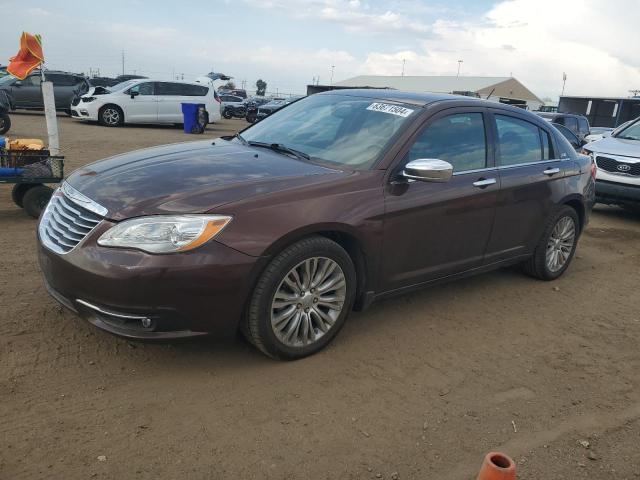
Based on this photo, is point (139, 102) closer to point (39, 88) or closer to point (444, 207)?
point (39, 88)

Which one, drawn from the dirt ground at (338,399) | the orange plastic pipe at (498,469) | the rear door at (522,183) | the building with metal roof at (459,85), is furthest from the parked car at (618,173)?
the building with metal roof at (459,85)

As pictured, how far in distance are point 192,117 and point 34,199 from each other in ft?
45.4

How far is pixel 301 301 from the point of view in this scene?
3.35 metres

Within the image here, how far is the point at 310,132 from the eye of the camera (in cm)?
425

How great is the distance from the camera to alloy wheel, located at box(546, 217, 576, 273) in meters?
5.30

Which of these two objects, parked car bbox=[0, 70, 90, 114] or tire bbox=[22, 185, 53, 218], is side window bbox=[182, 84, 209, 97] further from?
tire bbox=[22, 185, 53, 218]

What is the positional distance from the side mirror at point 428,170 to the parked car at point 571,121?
13208 mm

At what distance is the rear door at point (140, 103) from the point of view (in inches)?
771

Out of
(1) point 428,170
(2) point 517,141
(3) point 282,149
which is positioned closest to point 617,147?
(2) point 517,141

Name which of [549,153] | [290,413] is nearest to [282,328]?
[290,413]

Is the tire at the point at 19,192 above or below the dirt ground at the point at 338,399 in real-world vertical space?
above

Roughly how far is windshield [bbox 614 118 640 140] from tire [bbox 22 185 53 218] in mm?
8983

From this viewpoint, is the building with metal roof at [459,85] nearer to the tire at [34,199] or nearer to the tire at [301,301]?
the tire at [34,199]

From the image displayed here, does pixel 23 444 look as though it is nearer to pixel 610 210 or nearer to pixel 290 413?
pixel 290 413
